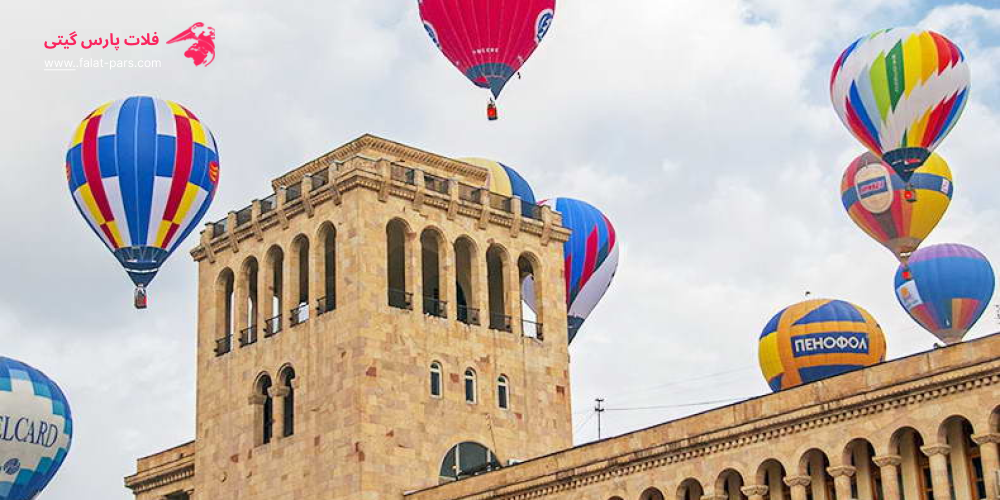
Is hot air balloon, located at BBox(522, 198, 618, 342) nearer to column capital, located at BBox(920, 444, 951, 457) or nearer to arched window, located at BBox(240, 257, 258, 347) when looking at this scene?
Answer: arched window, located at BBox(240, 257, 258, 347)

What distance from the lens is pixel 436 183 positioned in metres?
67.8

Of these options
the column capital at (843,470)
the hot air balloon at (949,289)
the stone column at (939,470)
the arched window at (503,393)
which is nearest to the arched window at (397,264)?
the arched window at (503,393)

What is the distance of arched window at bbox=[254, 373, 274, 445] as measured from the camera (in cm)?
6681

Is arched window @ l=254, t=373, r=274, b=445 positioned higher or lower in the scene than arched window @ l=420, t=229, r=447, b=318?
lower

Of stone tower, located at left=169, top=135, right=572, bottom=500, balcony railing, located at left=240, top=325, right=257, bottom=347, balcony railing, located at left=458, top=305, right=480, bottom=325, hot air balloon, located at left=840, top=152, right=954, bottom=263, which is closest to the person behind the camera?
stone tower, located at left=169, top=135, right=572, bottom=500

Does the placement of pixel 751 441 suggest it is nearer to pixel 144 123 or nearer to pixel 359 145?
pixel 359 145

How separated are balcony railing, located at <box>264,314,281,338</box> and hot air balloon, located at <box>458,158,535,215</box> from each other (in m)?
12.5

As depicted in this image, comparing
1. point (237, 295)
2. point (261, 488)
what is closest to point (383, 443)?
point (261, 488)

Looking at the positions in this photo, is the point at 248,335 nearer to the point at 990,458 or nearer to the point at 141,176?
the point at 141,176

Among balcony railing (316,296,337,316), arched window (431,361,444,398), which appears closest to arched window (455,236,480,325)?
arched window (431,361,444,398)

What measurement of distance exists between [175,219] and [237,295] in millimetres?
3818

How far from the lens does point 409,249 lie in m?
65.9

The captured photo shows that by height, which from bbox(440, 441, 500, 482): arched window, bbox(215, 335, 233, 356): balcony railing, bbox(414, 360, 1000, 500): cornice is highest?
bbox(215, 335, 233, 356): balcony railing

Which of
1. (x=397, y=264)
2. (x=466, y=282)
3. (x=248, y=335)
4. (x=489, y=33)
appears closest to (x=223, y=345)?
(x=248, y=335)
